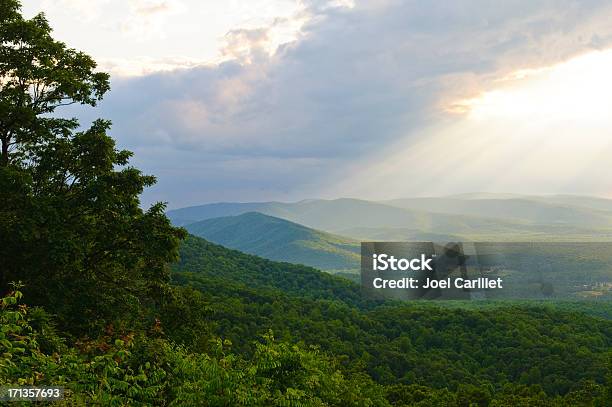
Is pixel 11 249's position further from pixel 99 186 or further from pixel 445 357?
pixel 445 357

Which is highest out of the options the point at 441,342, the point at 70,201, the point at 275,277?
the point at 70,201

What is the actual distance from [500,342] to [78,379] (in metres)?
111

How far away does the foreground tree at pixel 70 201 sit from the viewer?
23.2m

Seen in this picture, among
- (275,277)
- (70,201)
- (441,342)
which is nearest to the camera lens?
(70,201)

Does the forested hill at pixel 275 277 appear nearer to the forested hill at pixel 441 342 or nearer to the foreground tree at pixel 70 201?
the forested hill at pixel 441 342

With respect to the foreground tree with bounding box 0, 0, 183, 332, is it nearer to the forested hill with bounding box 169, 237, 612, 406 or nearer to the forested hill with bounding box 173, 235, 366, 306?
the forested hill with bounding box 169, 237, 612, 406

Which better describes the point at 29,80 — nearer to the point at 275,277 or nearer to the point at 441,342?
the point at 441,342

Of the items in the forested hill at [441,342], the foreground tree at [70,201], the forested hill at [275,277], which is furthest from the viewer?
the forested hill at [275,277]

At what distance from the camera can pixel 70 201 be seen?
24812 millimetres

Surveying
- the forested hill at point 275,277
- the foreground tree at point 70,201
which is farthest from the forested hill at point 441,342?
the foreground tree at point 70,201

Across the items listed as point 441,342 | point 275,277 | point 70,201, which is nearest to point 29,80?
point 70,201

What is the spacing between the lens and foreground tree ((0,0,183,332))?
76.2 feet

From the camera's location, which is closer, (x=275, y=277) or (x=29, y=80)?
(x=29, y=80)

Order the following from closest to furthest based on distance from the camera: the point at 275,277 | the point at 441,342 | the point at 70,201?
the point at 70,201, the point at 441,342, the point at 275,277
